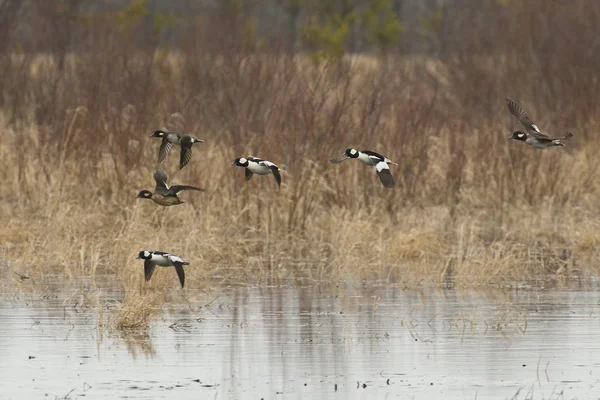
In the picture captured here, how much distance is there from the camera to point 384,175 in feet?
39.9

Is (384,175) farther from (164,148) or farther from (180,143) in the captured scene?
(164,148)

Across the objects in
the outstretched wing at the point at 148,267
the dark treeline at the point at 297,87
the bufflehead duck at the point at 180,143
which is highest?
the dark treeline at the point at 297,87

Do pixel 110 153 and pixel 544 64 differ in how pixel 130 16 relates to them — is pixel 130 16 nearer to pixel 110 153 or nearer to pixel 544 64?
pixel 544 64

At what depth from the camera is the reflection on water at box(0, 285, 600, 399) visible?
880 cm

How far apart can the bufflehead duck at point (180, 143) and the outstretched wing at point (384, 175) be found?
59.0 inches

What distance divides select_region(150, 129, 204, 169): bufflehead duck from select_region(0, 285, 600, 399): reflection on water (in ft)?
3.82

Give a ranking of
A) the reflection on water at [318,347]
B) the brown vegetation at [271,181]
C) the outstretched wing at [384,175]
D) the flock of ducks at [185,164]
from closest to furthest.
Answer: the reflection on water at [318,347]
the flock of ducks at [185,164]
the outstretched wing at [384,175]
the brown vegetation at [271,181]

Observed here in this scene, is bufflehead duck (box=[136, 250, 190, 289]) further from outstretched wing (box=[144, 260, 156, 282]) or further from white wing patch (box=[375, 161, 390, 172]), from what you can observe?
white wing patch (box=[375, 161, 390, 172])

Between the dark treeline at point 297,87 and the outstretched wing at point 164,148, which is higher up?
the dark treeline at point 297,87

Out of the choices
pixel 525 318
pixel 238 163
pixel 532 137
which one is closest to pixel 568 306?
pixel 525 318

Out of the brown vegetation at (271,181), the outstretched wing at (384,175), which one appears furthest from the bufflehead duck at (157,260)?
the outstretched wing at (384,175)

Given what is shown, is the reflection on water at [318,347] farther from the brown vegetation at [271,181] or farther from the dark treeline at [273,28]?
the dark treeline at [273,28]

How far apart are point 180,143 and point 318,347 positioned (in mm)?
3419

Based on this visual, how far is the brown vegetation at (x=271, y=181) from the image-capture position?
14883 millimetres
